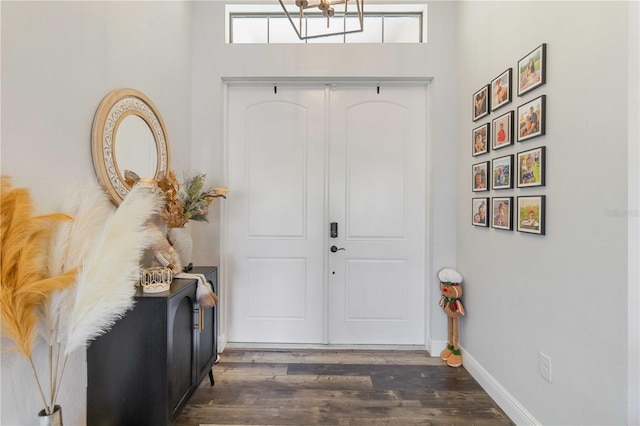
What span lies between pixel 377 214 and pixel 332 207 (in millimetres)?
407

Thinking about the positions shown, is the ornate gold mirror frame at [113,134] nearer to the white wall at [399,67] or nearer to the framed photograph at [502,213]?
the white wall at [399,67]

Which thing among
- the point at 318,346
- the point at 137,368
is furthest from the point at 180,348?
the point at 318,346

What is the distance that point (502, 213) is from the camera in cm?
184

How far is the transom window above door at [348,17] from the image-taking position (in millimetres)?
2551

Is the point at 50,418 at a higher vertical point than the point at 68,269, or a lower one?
lower

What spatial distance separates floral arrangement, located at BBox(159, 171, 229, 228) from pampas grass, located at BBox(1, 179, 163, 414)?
67 cm

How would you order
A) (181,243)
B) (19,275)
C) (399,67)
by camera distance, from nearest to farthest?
1. (19,275)
2. (181,243)
3. (399,67)

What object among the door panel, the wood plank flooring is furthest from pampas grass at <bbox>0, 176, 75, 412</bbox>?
the door panel

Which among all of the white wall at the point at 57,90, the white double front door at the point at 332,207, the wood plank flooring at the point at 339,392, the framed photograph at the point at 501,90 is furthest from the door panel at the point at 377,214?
the white wall at the point at 57,90

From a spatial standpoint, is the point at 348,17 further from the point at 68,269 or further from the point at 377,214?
the point at 68,269

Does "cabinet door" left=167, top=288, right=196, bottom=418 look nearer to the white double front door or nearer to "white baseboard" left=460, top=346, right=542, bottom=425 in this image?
the white double front door

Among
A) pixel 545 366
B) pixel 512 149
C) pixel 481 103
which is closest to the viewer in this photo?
pixel 545 366

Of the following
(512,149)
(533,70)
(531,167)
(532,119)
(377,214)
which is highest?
(533,70)

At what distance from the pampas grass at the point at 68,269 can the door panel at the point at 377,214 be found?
1.78 meters
